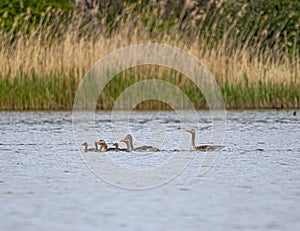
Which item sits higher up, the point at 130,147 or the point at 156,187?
the point at 130,147

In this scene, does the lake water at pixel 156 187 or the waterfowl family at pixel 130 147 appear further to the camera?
the waterfowl family at pixel 130 147

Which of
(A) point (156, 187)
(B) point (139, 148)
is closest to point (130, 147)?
(B) point (139, 148)

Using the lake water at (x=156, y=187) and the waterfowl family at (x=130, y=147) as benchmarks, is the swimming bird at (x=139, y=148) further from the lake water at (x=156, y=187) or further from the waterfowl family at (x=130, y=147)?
the lake water at (x=156, y=187)

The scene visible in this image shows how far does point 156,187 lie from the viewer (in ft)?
25.9

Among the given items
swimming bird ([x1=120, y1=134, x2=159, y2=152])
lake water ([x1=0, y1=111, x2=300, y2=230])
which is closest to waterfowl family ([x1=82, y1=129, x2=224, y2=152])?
swimming bird ([x1=120, y1=134, x2=159, y2=152])

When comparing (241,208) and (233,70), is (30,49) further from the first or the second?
(241,208)

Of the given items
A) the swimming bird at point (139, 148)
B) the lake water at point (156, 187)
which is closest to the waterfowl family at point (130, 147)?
the swimming bird at point (139, 148)

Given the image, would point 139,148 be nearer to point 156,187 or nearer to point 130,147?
point 130,147

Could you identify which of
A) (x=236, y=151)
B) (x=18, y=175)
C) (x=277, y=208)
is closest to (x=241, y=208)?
(x=277, y=208)

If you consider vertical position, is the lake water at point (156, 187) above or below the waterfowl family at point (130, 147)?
below

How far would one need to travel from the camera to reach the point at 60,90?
51.2ft

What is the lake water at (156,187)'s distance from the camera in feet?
21.1

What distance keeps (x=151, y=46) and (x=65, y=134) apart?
430 cm

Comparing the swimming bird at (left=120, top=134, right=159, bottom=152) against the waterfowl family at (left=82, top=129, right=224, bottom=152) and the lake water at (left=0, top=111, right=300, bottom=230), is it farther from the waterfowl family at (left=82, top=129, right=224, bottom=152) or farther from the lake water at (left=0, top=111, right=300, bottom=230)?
the lake water at (left=0, top=111, right=300, bottom=230)
